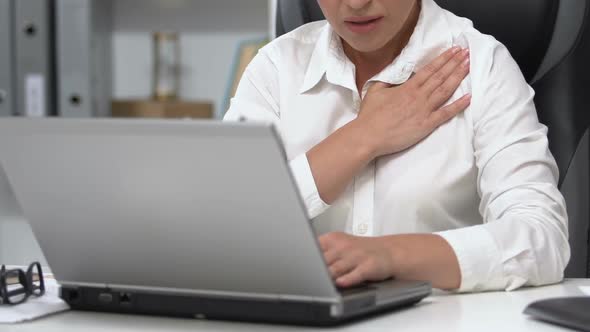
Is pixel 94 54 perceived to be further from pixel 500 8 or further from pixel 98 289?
pixel 98 289

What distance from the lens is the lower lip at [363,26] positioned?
1.22m

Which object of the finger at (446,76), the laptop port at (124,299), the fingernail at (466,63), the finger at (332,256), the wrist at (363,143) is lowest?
the laptop port at (124,299)

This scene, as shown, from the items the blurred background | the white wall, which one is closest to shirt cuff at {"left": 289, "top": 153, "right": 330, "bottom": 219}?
the blurred background

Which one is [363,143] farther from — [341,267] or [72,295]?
[72,295]

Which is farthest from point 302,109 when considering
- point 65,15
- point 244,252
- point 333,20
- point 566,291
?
point 65,15

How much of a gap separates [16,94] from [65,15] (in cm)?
24

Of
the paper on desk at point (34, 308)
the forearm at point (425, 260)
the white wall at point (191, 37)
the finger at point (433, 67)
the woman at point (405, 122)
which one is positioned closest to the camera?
the paper on desk at point (34, 308)

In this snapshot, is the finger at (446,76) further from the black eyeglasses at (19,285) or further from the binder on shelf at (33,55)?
the binder on shelf at (33,55)

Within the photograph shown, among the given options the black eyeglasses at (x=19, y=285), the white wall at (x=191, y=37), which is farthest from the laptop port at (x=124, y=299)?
the white wall at (x=191, y=37)

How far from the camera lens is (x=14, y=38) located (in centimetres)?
243

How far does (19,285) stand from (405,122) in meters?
0.54

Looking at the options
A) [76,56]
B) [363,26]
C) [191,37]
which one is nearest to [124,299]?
[363,26]

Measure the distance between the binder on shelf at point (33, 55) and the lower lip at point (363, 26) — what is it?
1396 mm

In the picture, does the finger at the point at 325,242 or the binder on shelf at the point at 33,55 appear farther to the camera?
the binder on shelf at the point at 33,55
